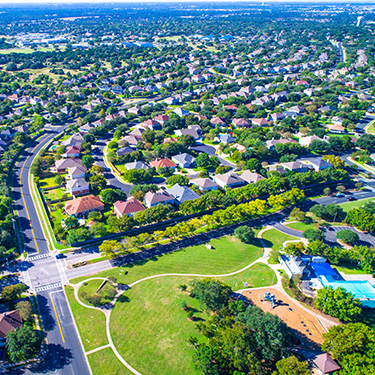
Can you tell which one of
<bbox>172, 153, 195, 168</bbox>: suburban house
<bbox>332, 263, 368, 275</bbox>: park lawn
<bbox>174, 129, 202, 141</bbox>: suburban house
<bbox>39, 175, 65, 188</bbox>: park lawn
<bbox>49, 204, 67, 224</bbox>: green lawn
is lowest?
<bbox>332, 263, 368, 275</bbox>: park lawn

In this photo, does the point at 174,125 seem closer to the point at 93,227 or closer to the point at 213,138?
the point at 213,138

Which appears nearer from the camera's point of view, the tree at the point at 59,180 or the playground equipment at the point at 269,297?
the playground equipment at the point at 269,297

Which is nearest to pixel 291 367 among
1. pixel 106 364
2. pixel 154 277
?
pixel 106 364

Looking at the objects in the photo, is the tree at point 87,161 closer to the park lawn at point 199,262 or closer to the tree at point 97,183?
the tree at point 97,183

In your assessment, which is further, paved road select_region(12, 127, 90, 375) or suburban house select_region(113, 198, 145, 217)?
suburban house select_region(113, 198, 145, 217)

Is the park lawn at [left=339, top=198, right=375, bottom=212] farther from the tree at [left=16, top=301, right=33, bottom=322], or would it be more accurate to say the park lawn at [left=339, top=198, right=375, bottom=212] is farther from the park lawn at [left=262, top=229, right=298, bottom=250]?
the tree at [left=16, top=301, right=33, bottom=322]

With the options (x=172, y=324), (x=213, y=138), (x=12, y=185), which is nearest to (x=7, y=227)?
(x=12, y=185)

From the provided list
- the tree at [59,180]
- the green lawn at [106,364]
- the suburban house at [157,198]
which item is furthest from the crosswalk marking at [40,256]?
the tree at [59,180]

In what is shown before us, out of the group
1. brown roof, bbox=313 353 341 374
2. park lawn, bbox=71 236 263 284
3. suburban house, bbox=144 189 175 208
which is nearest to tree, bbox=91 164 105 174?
suburban house, bbox=144 189 175 208
